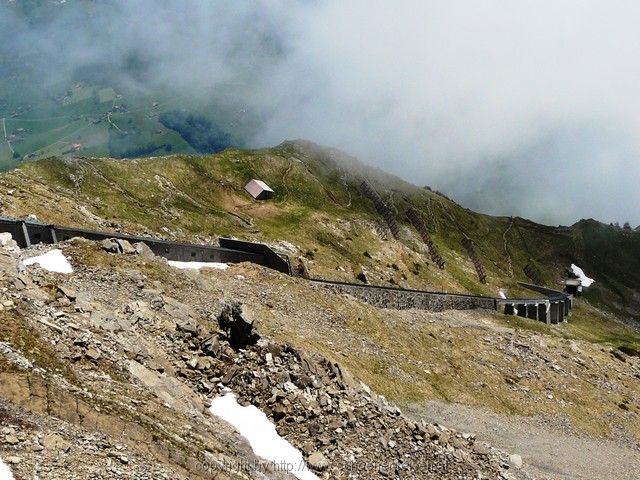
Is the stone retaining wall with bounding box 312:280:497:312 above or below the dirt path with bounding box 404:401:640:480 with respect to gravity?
above

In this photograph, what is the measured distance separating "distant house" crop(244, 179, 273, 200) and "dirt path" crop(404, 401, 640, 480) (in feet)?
320

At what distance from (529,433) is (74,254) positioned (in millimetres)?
43831

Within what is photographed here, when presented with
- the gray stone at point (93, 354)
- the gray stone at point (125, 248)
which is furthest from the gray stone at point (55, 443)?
the gray stone at point (125, 248)

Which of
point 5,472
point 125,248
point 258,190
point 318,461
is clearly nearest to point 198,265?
point 125,248

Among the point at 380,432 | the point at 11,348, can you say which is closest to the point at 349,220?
the point at 380,432

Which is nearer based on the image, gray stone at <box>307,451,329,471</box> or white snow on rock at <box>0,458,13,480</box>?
white snow on rock at <box>0,458,13,480</box>

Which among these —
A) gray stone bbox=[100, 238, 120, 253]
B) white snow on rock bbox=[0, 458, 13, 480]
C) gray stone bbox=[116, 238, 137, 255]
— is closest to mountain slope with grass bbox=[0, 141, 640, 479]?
white snow on rock bbox=[0, 458, 13, 480]

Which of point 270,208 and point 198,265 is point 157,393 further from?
point 270,208

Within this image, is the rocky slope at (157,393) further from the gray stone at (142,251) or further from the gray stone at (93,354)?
the gray stone at (142,251)

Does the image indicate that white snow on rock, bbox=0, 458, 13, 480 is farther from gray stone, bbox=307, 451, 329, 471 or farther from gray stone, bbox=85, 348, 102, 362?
gray stone, bbox=307, 451, 329, 471

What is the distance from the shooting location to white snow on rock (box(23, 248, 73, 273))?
40875mm

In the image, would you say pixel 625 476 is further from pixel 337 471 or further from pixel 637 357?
pixel 637 357

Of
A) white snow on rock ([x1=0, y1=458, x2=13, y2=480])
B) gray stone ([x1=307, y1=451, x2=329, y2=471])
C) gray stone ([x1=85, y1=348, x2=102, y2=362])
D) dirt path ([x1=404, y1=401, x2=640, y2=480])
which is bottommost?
dirt path ([x1=404, y1=401, x2=640, y2=480])

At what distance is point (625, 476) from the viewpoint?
161 ft
